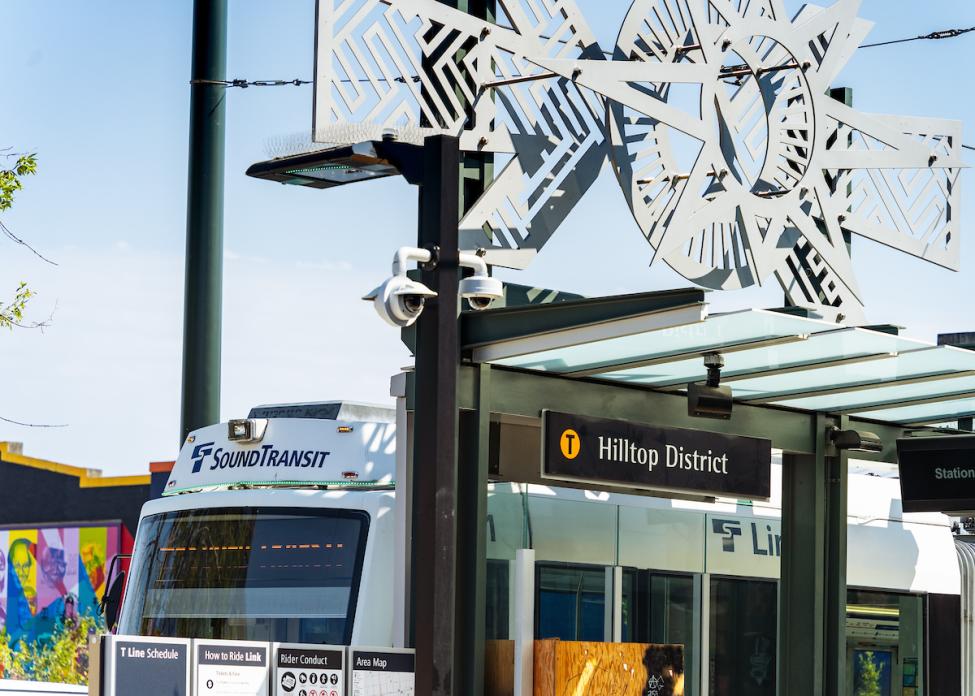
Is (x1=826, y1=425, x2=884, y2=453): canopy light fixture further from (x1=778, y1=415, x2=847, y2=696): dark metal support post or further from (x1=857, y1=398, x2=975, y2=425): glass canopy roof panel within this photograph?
(x1=857, y1=398, x2=975, y2=425): glass canopy roof panel

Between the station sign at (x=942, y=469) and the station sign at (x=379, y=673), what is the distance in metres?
5.25

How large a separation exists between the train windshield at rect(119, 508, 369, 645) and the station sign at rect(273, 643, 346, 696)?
Result: 6.44ft

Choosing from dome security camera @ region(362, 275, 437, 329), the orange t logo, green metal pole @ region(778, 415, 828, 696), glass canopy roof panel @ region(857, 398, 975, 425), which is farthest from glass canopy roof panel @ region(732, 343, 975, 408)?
dome security camera @ region(362, 275, 437, 329)

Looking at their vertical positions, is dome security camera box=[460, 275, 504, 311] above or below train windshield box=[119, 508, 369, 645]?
above

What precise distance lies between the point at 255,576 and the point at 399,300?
3.45 metres

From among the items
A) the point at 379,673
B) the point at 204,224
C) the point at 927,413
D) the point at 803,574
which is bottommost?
the point at 379,673

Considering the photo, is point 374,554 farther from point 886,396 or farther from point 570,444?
point 886,396


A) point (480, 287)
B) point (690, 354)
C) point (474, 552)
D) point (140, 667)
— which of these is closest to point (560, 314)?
point (480, 287)

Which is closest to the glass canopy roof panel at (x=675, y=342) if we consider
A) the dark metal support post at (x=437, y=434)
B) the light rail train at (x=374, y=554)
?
the dark metal support post at (x=437, y=434)

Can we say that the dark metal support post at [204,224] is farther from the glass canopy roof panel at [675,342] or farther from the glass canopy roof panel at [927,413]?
the glass canopy roof panel at [675,342]

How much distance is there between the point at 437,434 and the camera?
27.2 feet

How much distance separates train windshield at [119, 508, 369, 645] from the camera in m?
10.6

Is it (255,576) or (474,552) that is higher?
(474,552)

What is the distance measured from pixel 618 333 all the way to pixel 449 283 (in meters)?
0.92
